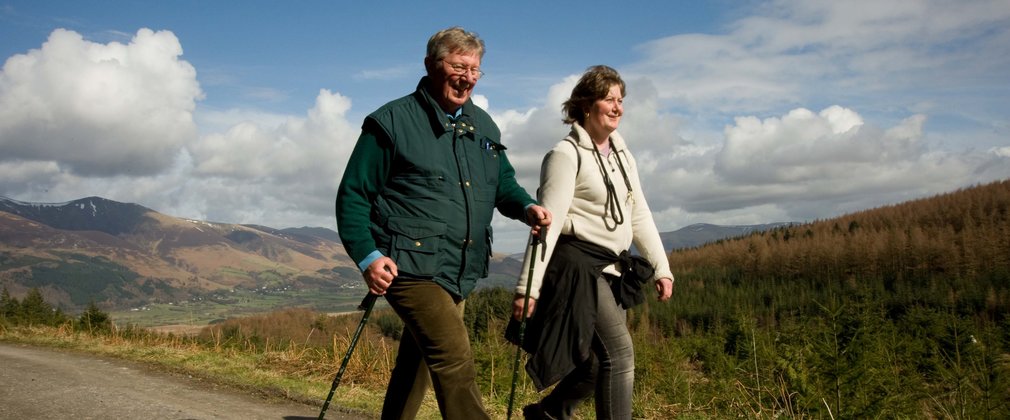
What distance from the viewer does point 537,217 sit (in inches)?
161

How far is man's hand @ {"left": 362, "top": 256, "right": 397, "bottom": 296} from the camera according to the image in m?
3.47

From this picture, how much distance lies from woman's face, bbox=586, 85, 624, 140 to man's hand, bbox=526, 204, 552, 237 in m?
0.71

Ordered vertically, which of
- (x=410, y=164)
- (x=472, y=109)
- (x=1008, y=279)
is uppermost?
(x=472, y=109)

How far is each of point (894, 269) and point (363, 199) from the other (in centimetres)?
5590

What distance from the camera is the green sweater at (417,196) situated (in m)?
3.65

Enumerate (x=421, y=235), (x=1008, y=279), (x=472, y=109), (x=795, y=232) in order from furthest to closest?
(x=795, y=232) → (x=1008, y=279) → (x=472, y=109) → (x=421, y=235)

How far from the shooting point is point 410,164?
12.2 feet

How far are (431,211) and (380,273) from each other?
1.35 feet

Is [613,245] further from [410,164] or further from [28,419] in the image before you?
[28,419]

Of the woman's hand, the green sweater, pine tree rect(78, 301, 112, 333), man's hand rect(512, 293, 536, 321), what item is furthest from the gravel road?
pine tree rect(78, 301, 112, 333)

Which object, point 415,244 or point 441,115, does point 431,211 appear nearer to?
point 415,244

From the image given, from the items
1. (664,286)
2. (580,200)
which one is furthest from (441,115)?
(664,286)

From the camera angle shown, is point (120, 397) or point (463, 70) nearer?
point (463, 70)

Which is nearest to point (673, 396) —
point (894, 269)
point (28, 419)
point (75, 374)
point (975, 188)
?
point (28, 419)
